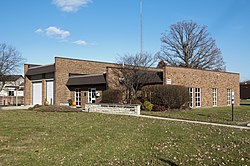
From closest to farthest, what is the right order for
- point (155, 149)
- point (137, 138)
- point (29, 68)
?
point (155, 149)
point (137, 138)
point (29, 68)

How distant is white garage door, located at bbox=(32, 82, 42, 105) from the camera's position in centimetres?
3856

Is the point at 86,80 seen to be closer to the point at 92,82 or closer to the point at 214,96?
the point at 92,82

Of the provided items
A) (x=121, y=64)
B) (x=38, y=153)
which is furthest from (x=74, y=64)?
(x=38, y=153)

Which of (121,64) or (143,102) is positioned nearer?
(143,102)

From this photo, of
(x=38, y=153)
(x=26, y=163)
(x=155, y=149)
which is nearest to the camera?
(x=26, y=163)

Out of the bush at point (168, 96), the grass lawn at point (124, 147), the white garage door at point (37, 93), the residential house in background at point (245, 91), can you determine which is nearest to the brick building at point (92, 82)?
the white garage door at point (37, 93)

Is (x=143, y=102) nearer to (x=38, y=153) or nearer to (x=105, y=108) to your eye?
(x=105, y=108)

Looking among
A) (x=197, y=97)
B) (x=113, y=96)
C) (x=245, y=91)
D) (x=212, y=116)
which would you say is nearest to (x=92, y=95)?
(x=113, y=96)

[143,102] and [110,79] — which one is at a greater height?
[110,79]

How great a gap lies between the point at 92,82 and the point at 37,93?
448 inches

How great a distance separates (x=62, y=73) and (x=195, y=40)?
97.6 feet

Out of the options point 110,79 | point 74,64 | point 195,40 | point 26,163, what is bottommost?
point 26,163

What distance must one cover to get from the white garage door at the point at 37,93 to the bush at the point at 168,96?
18925mm

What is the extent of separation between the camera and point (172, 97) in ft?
80.5
